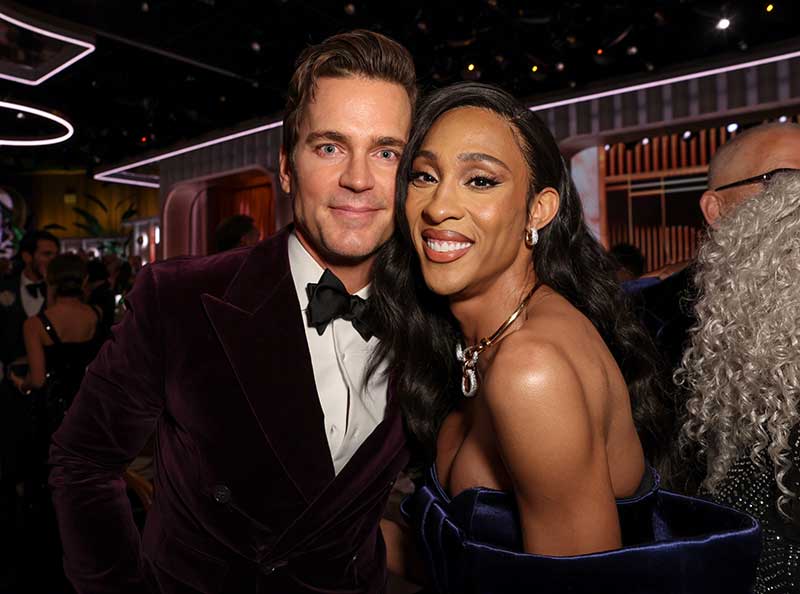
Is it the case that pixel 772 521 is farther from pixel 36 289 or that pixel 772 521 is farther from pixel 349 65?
pixel 36 289

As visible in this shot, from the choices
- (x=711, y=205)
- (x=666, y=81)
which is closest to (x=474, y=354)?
(x=711, y=205)

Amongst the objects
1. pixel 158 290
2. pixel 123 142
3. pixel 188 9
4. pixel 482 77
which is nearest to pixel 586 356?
pixel 158 290

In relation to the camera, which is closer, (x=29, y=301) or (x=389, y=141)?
(x=389, y=141)

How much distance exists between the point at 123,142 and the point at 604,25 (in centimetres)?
856

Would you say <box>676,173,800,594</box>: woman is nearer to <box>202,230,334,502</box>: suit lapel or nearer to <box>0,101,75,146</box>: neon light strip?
<box>202,230,334,502</box>: suit lapel

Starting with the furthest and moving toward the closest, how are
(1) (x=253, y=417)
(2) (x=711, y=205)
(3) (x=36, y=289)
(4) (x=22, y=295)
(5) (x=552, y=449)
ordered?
1. (3) (x=36, y=289)
2. (4) (x=22, y=295)
3. (2) (x=711, y=205)
4. (1) (x=253, y=417)
5. (5) (x=552, y=449)

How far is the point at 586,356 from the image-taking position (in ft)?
4.31

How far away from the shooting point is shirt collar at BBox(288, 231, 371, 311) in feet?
5.91

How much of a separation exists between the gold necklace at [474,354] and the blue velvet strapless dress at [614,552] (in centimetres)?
25

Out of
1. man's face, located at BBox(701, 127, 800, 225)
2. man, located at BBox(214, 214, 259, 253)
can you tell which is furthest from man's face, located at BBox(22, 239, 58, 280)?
man's face, located at BBox(701, 127, 800, 225)

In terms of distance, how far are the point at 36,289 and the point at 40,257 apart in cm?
54

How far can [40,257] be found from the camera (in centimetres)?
611

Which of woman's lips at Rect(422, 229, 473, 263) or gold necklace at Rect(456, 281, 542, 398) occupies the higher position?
woman's lips at Rect(422, 229, 473, 263)

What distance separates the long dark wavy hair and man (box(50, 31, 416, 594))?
99 mm
